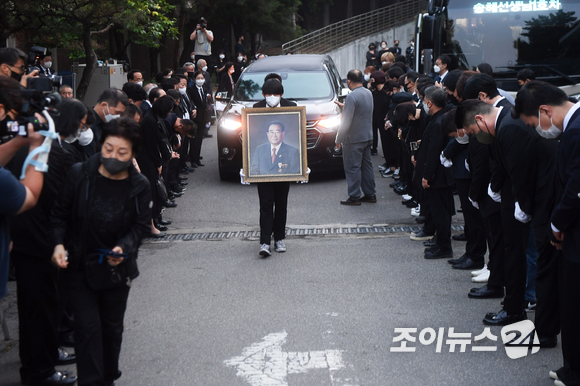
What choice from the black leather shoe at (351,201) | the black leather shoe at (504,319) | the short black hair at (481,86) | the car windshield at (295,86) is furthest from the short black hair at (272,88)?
the car windshield at (295,86)

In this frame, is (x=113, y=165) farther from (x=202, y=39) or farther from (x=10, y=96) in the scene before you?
(x=202, y=39)

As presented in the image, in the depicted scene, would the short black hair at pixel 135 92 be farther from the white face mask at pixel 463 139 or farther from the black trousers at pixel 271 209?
the white face mask at pixel 463 139

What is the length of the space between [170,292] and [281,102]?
289cm

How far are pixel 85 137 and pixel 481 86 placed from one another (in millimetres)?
3564

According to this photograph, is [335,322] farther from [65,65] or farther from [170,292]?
[65,65]

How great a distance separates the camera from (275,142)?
8344mm

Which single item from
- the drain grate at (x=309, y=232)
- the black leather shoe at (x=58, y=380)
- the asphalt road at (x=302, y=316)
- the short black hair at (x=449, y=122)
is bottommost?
the drain grate at (x=309, y=232)

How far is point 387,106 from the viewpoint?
13.1 metres

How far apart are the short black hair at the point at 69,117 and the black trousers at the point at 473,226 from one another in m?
4.04

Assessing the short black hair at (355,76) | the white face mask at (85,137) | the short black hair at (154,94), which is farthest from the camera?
the short black hair at (355,76)

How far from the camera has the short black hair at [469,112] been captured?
572 cm

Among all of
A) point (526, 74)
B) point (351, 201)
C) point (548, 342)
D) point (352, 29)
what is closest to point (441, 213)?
point (548, 342)

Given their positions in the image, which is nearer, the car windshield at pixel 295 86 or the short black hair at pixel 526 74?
the short black hair at pixel 526 74

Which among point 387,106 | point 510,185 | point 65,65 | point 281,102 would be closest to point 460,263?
point 510,185
